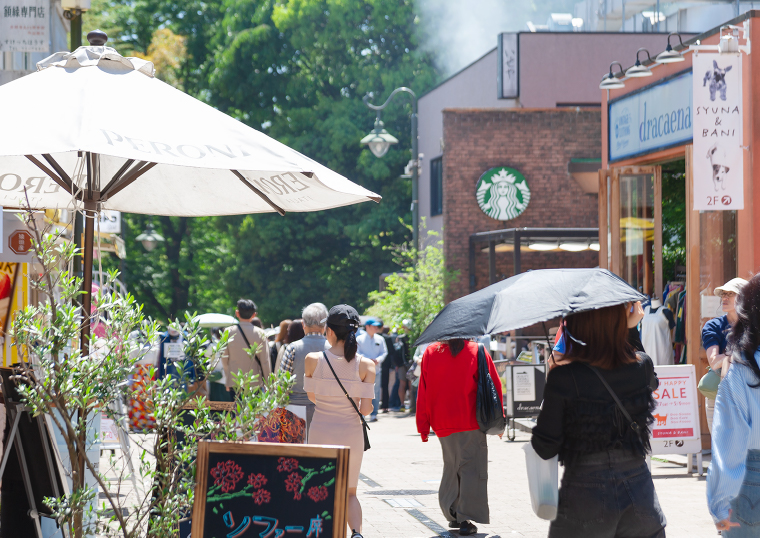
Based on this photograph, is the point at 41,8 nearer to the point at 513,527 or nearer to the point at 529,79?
the point at 513,527

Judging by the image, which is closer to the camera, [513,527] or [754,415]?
[754,415]

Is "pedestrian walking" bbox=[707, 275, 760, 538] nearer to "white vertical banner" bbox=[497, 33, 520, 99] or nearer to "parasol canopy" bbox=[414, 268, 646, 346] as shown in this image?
"parasol canopy" bbox=[414, 268, 646, 346]

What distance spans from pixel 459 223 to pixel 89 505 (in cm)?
1996

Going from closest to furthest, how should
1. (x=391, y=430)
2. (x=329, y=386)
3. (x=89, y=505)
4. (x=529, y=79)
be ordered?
(x=89, y=505) → (x=329, y=386) → (x=391, y=430) → (x=529, y=79)

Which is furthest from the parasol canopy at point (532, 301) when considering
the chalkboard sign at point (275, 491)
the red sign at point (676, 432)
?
the red sign at point (676, 432)

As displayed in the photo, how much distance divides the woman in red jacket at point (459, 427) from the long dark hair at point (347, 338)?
1238 mm

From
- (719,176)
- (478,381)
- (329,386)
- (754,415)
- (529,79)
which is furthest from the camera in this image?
(529,79)

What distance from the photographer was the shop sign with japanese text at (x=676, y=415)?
10.2 m

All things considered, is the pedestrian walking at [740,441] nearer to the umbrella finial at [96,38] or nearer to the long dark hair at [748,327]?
the long dark hair at [748,327]

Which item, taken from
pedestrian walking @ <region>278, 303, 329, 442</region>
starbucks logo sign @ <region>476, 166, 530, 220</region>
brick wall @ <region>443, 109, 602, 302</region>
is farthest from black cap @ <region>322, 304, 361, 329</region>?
starbucks logo sign @ <region>476, 166, 530, 220</region>

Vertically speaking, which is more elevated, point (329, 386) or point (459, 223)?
point (459, 223)

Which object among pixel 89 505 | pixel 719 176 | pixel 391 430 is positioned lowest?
pixel 391 430

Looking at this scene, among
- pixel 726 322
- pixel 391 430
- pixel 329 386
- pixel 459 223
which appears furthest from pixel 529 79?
pixel 329 386

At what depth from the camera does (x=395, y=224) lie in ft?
122
